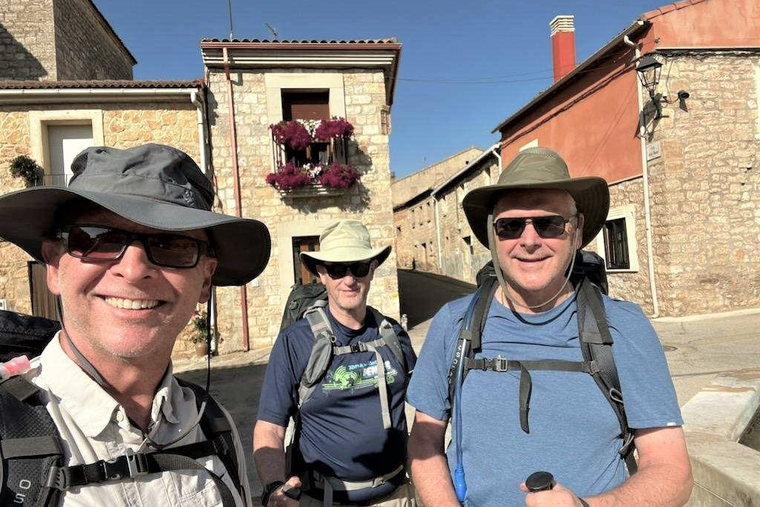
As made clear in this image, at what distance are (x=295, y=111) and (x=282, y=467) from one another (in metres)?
8.99

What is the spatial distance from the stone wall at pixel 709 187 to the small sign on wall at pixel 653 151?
0.08 metres

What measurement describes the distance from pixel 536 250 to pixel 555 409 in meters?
0.52

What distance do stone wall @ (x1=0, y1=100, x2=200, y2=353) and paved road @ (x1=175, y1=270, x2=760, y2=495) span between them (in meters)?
1.87

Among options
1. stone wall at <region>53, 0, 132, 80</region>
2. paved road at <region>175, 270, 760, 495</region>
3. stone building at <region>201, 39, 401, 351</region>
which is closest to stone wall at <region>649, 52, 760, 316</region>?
paved road at <region>175, 270, 760, 495</region>

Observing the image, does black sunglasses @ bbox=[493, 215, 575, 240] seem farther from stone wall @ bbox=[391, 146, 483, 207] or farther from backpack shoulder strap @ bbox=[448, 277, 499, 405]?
stone wall @ bbox=[391, 146, 483, 207]

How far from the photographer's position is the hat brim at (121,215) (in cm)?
95

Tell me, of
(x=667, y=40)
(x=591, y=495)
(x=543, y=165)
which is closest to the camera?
(x=591, y=495)

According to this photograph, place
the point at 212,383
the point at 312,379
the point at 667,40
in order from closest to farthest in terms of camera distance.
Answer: the point at 312,379 < the point at 212,383 < the point at 667,40

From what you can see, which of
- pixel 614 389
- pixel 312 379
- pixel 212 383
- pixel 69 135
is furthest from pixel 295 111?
pixel 614 389

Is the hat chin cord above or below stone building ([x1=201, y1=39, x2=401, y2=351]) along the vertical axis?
below

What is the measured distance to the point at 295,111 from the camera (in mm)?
9742

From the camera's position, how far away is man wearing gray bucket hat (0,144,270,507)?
3.04 feet

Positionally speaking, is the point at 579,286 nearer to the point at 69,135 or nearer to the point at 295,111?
the point at 295,111

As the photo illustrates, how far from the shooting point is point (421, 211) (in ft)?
87.7
